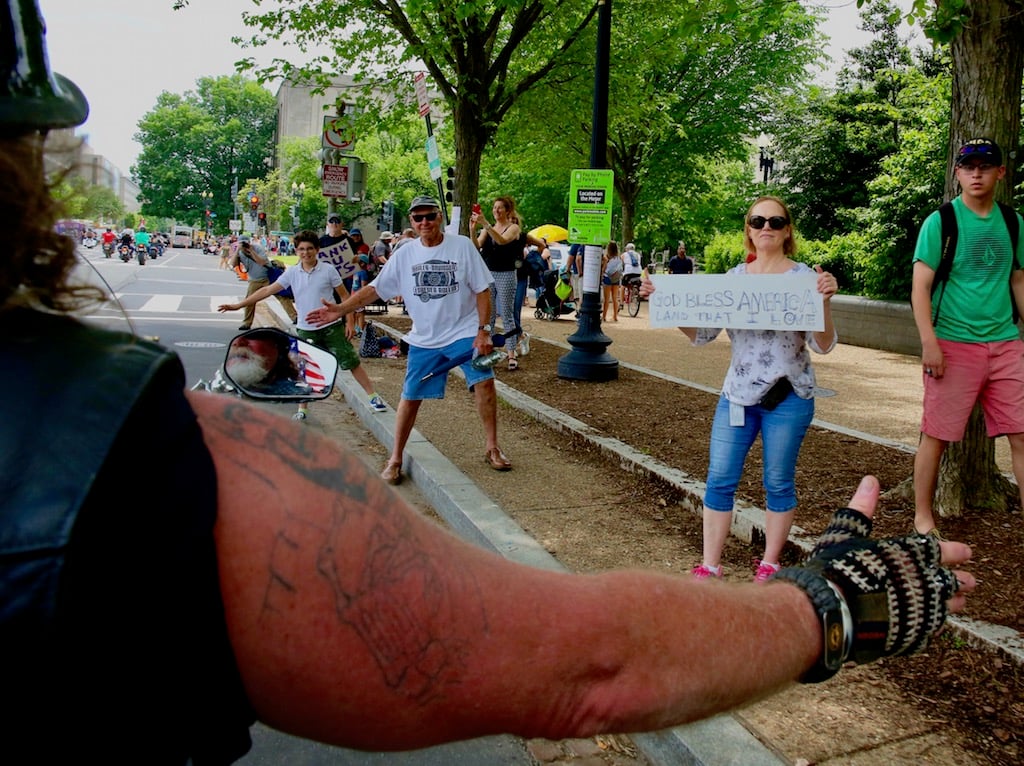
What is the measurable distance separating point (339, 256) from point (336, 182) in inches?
299

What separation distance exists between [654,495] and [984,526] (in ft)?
6.74

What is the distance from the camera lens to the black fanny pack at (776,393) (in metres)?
4.23

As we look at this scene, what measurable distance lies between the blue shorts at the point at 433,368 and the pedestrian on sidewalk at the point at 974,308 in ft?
10.1

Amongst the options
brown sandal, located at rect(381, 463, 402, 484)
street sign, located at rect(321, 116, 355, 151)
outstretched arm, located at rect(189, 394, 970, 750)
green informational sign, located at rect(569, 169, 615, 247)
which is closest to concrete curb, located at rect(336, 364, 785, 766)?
brown sandal, located at rect(381, 463, 402, 484)

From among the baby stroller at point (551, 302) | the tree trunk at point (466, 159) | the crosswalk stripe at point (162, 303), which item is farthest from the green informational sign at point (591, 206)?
the crosswalk stripe at point (162, 303)

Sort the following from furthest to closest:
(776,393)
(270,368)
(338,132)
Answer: (338,132)
(776,393)
(270,368)

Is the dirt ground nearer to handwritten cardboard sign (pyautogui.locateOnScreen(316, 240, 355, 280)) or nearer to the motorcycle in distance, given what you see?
handwritten cardboard sign (pyautogui.locateOnScreen(316, 240, 355, 280))

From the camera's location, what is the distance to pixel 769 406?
4.24 metres

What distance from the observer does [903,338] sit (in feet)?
50.0

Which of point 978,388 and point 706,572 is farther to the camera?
point 978,388

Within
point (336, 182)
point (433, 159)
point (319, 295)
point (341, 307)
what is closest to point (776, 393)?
point (341, 307)

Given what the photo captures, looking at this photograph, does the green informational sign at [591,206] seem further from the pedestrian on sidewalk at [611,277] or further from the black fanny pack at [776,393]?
the pedestrian on sidewalk at [611,277]

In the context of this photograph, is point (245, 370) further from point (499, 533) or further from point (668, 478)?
point (668, 478)

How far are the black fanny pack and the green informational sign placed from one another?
6785 mm
